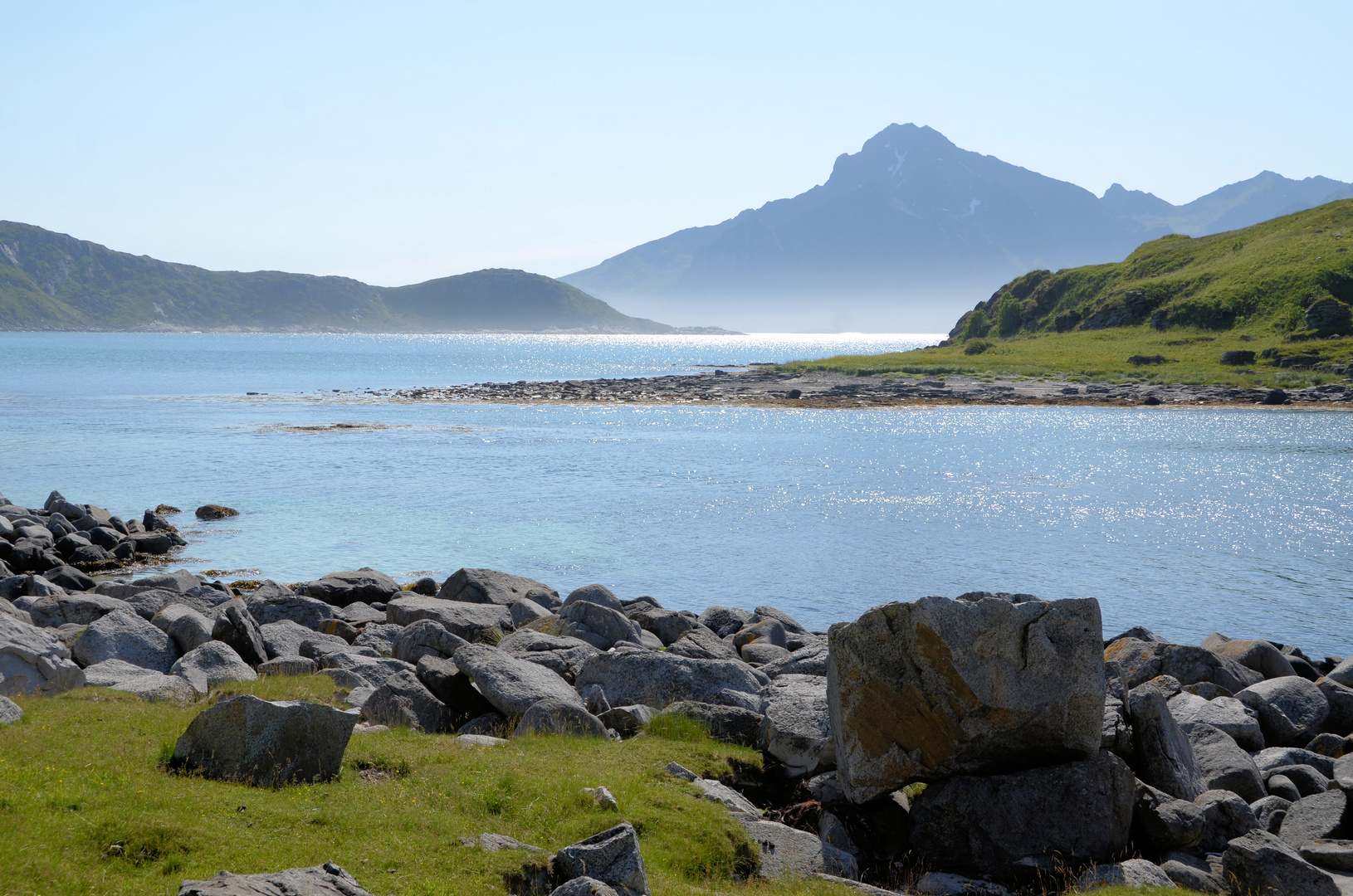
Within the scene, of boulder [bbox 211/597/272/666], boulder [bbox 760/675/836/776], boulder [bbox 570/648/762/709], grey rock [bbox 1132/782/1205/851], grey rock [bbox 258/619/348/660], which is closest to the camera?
grey rock [bbox 1132/782/1205/851]

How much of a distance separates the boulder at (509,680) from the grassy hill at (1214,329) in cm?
12515

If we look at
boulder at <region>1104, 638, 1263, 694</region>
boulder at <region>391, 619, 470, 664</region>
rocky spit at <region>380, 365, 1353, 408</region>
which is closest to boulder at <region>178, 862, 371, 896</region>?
boulder at <region>391, 619, 470, 664</region>

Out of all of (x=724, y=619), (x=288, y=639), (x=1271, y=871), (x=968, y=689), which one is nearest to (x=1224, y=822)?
(x=1271, y=871)

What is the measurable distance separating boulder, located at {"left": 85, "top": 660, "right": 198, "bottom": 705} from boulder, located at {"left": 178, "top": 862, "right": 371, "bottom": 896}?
25.5 ft

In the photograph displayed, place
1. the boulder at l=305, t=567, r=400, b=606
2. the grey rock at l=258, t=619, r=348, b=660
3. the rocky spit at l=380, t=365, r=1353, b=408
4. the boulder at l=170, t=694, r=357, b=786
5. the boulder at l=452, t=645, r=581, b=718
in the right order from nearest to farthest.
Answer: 1. the boulder at l=170, t=694, r=357, b=786
2. the boulder at l=452, t=645, r=581, b=718
3. the grey rock at l=258, t=619, r=348, b=660
4. the boulder at l=305, t=567, r=400, b=606
5. the rocky spit at l=380, t=365, r=1353, b=408

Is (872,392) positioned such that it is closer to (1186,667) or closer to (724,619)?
(724,619)

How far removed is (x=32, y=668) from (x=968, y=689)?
15.3m

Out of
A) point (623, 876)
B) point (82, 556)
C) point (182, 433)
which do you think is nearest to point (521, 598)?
point (623, 876)

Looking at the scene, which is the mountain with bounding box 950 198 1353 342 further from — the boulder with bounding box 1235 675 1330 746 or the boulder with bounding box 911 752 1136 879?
the boulder with bounding box 911 752 1136 879

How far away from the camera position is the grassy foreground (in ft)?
31.3

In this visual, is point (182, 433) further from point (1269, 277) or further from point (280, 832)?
point (1269, 277)

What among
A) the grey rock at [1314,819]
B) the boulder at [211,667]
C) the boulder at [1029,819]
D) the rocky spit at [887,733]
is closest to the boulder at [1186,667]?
the rocky spit at [887,733]

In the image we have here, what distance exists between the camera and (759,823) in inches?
508

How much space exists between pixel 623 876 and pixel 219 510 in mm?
42965
